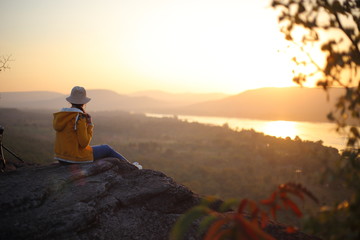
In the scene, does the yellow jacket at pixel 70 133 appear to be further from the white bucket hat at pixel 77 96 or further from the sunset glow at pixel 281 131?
the sunset glow at pixel 281 131

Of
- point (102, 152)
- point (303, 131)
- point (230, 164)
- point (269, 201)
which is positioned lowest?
point (230, 164)

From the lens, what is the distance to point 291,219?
10469 mm

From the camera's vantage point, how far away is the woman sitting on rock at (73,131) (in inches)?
185

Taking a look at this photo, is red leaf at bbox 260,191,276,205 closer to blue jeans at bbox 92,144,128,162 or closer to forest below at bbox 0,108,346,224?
blue jeans at bbox 92,144,128,162

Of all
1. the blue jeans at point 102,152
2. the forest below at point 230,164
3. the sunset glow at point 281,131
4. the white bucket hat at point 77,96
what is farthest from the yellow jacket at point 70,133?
the sunset glow at point 281,131

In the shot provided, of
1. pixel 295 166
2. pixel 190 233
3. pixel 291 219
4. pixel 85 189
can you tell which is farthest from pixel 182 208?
pixel 295 166

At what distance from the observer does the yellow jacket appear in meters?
4.70

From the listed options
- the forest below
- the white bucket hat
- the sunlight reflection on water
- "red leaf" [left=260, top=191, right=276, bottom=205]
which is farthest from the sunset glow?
"red leaf" [left=260, top=191, right=276, bottom=205]

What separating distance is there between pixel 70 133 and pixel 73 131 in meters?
0.06

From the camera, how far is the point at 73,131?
4.77 m

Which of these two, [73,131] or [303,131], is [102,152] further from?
[303,131]

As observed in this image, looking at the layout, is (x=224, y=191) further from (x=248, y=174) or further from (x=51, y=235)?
(x=51, y=235)

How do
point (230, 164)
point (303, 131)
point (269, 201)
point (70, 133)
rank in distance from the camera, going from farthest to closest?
point (303, 131) < point (230, 164) < point (70, 133) < point (269, 201)

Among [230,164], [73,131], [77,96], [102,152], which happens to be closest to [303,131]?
[230,164]
